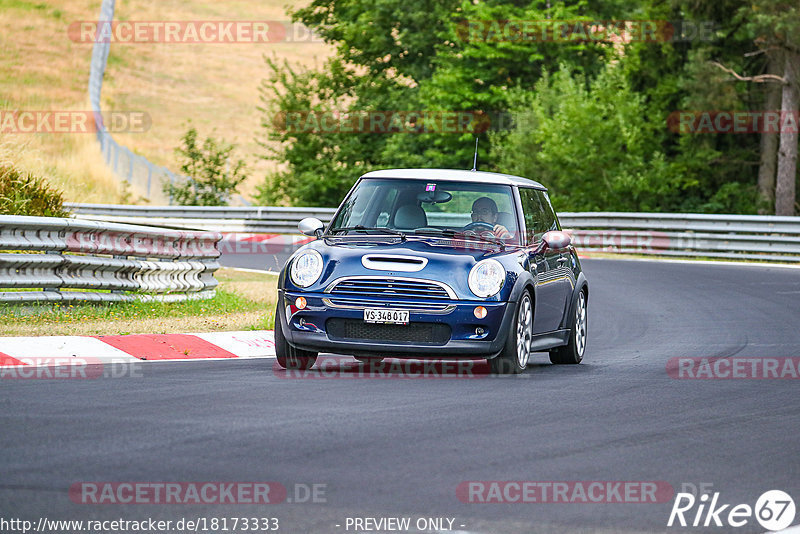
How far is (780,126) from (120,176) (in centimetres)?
2669

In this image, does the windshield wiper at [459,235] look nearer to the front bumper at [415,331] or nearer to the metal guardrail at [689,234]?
the front bumper at [415,331]

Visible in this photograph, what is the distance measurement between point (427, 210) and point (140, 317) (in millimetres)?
3987

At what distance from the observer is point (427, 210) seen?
38.8 feet

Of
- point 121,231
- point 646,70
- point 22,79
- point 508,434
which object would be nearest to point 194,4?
point 22,79

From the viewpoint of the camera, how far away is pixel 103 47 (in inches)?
3807

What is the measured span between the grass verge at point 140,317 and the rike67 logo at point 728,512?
7.43m

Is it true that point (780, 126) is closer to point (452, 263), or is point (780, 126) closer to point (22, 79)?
point (452, 263)

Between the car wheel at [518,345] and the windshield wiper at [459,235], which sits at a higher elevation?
the windshield wiper at [459,235]

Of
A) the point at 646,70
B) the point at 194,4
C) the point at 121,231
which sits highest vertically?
the point at 194,4

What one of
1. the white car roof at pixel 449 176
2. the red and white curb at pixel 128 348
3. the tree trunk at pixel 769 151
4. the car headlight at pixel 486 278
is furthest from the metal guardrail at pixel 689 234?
the car headlight at pixel 486 278

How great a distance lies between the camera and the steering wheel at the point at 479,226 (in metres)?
11.3

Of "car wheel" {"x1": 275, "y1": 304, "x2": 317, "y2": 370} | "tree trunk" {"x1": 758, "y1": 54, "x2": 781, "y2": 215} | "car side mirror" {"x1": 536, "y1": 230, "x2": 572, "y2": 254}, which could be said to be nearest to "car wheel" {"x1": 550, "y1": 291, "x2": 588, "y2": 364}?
"car side mirror" {"x1": 536, "y1": 230, "x2": 572, "y2": 254}

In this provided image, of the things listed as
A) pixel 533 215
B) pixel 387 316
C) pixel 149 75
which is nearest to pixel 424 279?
pixel 387 316

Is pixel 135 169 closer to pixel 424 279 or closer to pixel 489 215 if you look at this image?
pixel 489 215
